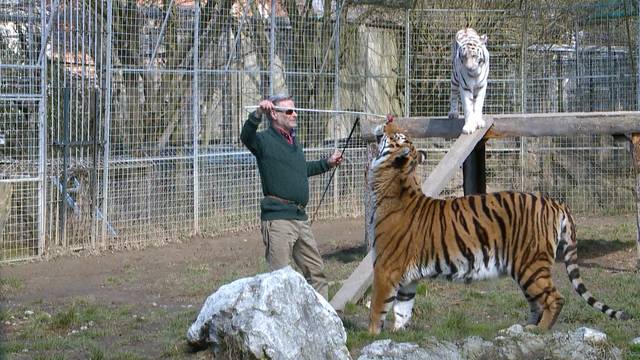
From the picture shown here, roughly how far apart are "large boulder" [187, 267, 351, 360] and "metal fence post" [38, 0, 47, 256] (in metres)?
6.16

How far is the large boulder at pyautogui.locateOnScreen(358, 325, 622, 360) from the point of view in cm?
628

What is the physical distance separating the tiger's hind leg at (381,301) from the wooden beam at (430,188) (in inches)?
15.1

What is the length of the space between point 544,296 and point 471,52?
428cm

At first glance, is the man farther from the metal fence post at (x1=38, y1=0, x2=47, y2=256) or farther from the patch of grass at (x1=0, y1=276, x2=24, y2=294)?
the metal fence post at (x1=38, y1=0, x2=47, y2=256)

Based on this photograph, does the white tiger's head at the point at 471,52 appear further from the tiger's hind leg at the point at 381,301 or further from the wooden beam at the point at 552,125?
the tiger's hind leg at the point at 381,301

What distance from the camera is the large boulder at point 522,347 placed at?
628cm

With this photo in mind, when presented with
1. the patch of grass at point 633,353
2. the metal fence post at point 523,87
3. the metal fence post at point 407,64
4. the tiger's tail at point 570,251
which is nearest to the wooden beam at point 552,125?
the tiger's tail at point 570,251

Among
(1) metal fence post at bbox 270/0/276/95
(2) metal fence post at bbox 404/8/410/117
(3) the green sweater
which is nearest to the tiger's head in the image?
(3) the green sweater

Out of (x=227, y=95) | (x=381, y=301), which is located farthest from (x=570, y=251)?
(x=227, y=95)

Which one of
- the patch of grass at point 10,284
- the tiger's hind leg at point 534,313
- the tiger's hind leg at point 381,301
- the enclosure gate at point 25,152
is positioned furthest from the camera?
the enclosure gate at point 25,152

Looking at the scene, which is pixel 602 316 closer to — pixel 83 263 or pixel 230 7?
pixel 83 263

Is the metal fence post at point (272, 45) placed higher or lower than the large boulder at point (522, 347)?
higher

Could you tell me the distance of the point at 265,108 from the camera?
7648 millimetres

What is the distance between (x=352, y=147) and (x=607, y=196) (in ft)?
14.7
